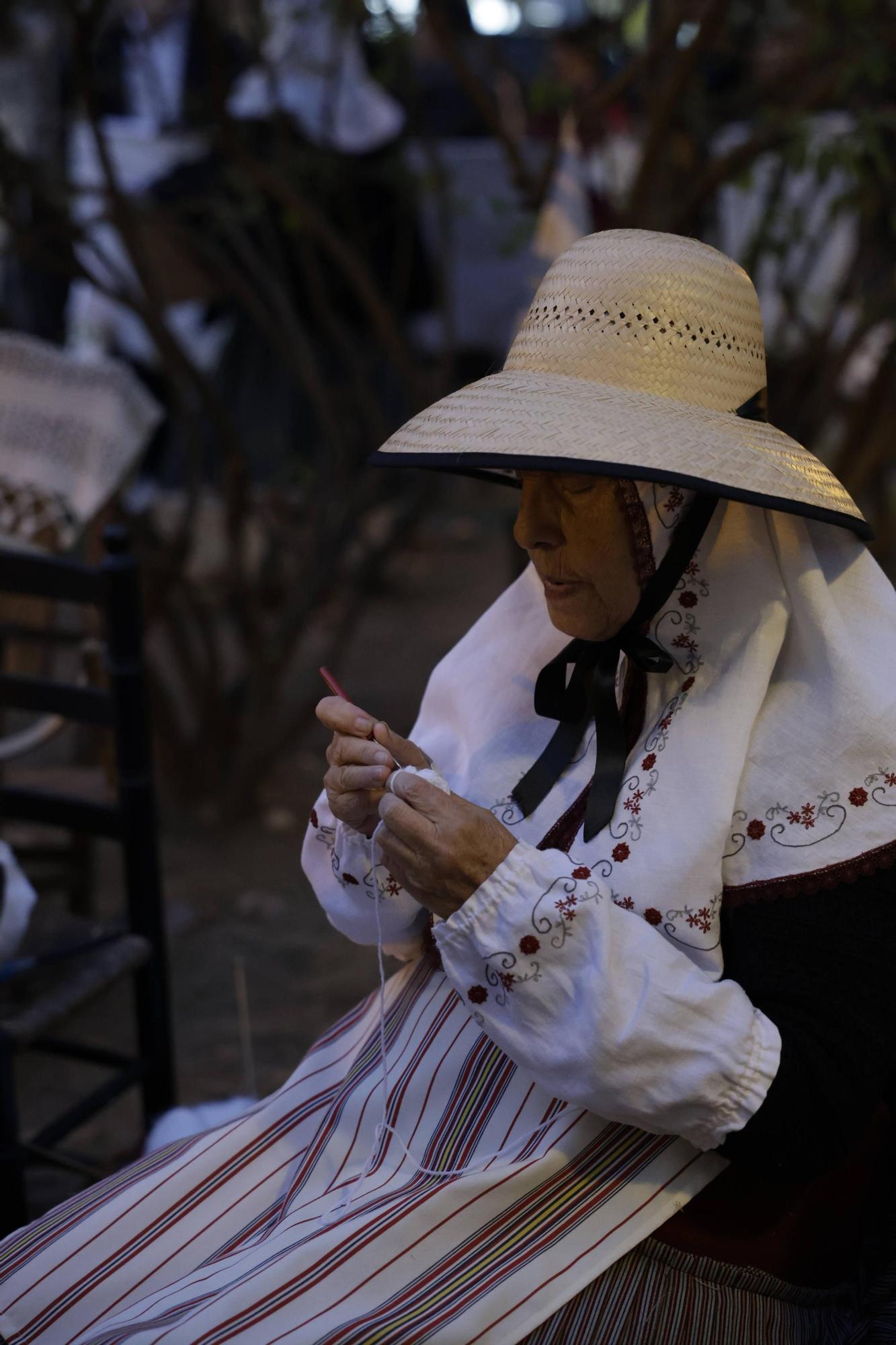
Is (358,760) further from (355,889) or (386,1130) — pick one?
(386,1130)

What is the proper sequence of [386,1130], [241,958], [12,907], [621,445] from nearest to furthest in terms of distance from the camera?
1. [621,445]
2. [386,1130]
3. [12,907]
4. [241,958]

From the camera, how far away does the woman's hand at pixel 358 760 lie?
161 centimetres

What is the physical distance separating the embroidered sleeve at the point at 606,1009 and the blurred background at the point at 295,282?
1.28 metres

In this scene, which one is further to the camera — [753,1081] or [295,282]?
[295,282]

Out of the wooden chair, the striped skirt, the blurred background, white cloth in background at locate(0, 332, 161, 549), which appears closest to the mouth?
the striped skirt

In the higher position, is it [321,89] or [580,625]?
[321,89]

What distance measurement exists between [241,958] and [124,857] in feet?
4.11

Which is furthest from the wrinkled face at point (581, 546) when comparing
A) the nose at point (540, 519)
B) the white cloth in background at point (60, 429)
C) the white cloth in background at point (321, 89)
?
the white cloth in background at point (321, 89)

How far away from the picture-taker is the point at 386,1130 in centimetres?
169

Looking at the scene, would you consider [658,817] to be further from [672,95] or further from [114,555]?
[672,95]

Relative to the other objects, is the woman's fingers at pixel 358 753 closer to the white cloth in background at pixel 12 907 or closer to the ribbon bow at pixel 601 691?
the ribbon bow at pixel 601 691

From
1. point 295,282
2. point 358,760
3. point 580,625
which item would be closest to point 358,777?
point 358,760

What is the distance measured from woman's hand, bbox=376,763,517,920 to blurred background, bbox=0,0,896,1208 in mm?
1260

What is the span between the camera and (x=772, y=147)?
3863 mm
